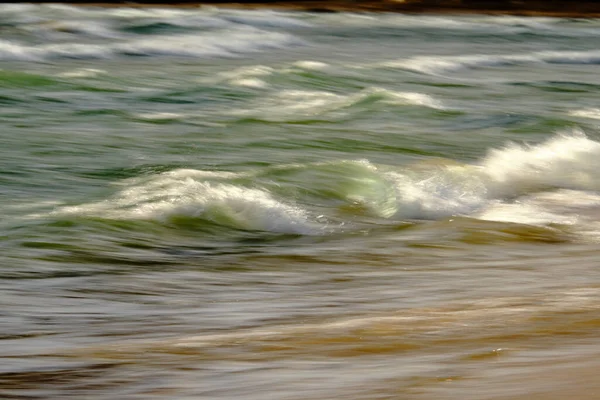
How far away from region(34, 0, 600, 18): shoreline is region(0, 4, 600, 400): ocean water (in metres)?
17.4

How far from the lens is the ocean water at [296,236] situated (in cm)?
322

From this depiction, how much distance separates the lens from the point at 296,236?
6.04 metres

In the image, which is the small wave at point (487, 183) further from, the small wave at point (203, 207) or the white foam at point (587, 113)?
the white foam at point (587, 113)

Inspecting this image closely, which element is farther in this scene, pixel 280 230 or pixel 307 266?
pixel 280 230

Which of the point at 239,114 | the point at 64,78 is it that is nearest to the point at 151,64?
the point at 64,78

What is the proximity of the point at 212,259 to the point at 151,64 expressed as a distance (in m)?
12.8

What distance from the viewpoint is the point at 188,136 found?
985 centimetres

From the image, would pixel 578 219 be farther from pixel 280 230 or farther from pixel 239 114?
pixel 239 114

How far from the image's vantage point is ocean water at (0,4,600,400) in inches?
127

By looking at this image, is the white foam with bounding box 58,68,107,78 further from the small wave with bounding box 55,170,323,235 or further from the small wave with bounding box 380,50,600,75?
the small wave with bounding box 55,170,323,235

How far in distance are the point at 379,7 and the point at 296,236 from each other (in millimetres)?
28953

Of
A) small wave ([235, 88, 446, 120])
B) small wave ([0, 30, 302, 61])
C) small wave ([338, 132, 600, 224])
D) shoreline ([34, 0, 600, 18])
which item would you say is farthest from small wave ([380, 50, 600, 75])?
shoreline ([34, 0, 600, 18])

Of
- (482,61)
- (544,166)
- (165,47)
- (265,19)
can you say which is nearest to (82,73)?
(165,47)

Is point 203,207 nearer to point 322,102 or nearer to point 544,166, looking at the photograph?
point 544,166
